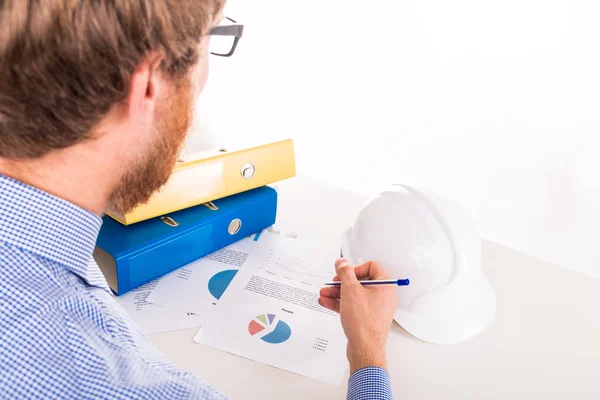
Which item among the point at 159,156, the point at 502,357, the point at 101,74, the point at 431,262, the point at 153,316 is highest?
the point at 101,74

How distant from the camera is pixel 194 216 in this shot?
100 cm

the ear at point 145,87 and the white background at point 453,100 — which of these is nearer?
the ear at point 145,87

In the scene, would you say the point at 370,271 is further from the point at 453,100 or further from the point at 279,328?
the point at 453,100

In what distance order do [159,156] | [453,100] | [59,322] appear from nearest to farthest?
[59,322], [159,156], [453,100]

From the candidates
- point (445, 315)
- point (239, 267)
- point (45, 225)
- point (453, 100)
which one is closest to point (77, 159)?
point (45, 225)

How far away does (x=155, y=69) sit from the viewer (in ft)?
1.76

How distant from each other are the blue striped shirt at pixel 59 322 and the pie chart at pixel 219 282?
15.2 inches

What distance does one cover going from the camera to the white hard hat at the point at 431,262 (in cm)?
88

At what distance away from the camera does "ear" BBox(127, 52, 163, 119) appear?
52cm

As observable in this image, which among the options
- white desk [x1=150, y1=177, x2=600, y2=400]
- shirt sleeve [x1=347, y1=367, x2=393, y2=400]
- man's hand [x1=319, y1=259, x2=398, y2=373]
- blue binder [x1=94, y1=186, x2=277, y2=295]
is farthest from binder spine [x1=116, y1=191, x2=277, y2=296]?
shirt sleeve [x1=347, y1=367, x2=393, y2=400]

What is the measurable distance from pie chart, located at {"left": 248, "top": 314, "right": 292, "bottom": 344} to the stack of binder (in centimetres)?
20

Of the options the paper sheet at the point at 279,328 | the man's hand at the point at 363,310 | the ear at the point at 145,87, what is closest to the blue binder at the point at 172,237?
the paper sheet at the point at 279,328

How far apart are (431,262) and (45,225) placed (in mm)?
597

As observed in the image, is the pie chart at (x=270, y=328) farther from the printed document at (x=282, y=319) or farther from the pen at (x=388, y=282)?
the pen at (x=388, y=282)
